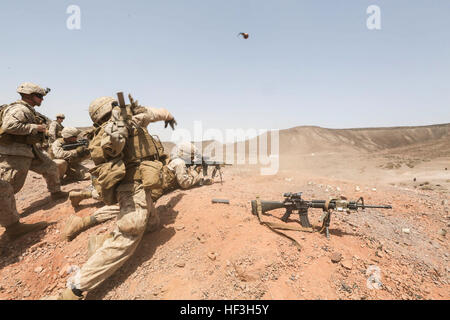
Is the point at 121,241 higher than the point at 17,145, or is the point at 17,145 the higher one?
the point at 17,145

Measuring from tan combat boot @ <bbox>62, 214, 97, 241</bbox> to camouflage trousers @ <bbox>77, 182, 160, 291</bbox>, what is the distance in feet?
5.50

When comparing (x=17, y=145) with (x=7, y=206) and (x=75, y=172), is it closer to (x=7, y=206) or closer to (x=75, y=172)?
(x=7, y=206)

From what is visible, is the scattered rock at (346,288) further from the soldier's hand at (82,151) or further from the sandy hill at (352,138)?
the sandy hill at (352,138)

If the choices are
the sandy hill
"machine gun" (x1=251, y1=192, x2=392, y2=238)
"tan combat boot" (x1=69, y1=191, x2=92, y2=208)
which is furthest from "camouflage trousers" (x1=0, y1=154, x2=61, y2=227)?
the sandy hill

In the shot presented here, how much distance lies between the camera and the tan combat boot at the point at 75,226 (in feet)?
13.6

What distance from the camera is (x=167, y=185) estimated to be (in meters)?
4.28

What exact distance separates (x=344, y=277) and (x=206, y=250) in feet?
6.57

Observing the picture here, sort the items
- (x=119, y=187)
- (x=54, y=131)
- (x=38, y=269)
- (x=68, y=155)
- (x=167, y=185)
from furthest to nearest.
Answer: (x=54, y=131)
(x=68, y=155)
(x=167, y=185)
(x=38, y=269)
(x=119, y=187)

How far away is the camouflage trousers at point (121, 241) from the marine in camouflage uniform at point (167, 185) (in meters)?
0.50

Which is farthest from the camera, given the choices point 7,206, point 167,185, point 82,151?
point 82,151

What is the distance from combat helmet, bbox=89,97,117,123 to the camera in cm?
336

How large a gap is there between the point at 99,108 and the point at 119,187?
1.32 meters

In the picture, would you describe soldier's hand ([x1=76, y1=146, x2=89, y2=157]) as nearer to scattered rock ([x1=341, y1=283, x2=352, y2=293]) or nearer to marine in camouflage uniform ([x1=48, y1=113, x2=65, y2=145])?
marine in camouflage uniform ([x1=48, y1=113, x2=65, y2=145])

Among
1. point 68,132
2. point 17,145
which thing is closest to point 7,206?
point 17,145
